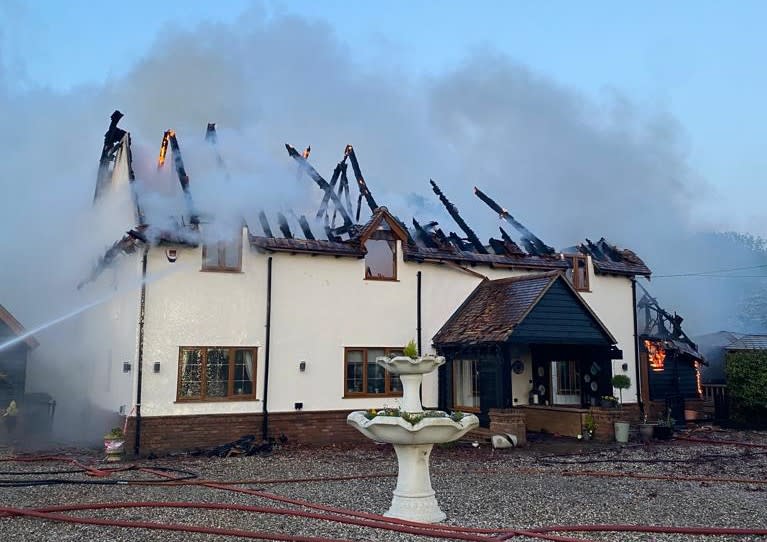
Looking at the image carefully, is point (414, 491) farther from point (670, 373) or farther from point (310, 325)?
point (670, 373)

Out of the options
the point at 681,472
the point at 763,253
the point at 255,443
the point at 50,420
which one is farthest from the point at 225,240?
the point at 763,253

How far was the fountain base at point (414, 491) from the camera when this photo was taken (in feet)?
27.4

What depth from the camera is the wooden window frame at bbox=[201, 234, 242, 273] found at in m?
16.6

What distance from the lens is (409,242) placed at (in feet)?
63.0

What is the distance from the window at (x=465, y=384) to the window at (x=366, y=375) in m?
1.81

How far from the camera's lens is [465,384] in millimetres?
18984

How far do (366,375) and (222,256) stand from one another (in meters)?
5.03

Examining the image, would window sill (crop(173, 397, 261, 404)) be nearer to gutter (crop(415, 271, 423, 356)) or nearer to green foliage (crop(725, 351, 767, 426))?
gutter (crop(415, 271, 423, 356))

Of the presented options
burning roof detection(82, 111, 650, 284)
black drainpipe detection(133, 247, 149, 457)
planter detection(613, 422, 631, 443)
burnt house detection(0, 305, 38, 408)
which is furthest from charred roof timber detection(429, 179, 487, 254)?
burnt house detection(0, 305, 38, 408)

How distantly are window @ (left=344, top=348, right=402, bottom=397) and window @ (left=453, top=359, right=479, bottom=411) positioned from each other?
1.81m

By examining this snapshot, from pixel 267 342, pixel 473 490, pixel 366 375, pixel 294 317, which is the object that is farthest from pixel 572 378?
pixel 473 490

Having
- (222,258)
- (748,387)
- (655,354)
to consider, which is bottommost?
(748,387)

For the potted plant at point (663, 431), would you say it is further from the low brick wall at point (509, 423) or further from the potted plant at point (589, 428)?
the low brick wall at point (509, 423)

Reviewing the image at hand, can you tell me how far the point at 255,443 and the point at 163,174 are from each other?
818cm
